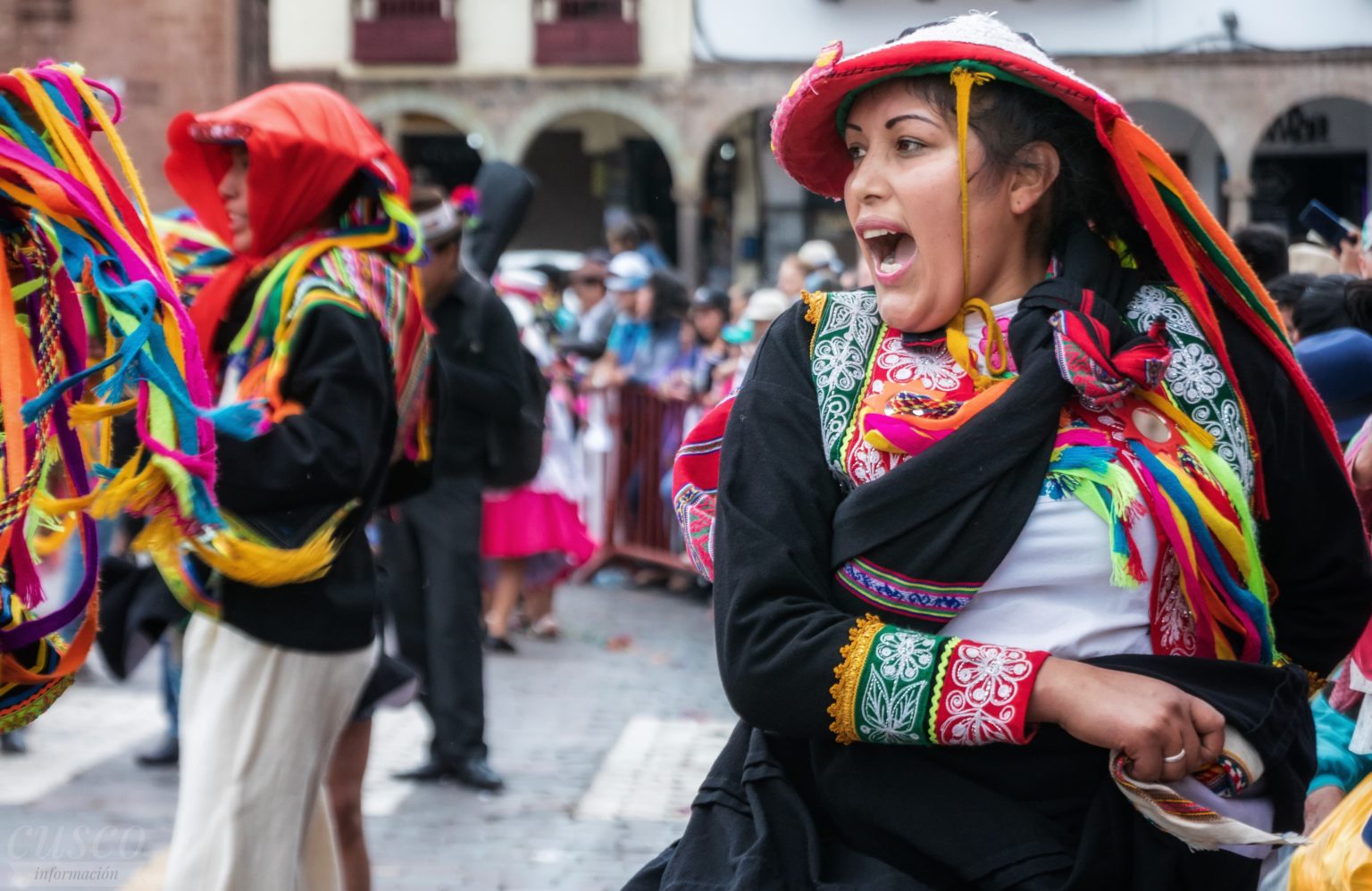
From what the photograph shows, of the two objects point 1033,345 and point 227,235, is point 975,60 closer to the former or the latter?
point 1033,345

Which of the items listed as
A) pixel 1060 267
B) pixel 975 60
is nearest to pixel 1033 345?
pixel 1060 267

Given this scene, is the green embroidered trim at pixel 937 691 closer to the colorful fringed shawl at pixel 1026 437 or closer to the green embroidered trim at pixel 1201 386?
the colorful fringed shawl at pixel 1026 437

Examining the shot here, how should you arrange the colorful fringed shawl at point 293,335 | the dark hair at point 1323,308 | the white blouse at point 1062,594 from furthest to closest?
the dark hair at point 1323,308 < the colorful fringed shawl at point 293,335 < the white blouse at point 1062,594

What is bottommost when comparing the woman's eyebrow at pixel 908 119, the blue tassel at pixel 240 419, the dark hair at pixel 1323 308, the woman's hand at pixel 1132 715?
the woman's hand at pixel 1132 715

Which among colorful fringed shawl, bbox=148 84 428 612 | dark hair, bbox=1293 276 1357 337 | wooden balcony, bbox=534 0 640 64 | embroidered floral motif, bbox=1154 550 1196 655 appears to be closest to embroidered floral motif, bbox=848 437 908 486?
embroidered floral motif, bbox=1154 550 1196 655

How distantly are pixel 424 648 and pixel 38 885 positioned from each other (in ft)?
6.07

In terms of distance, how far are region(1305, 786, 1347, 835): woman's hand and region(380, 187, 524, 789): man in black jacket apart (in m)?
3.51

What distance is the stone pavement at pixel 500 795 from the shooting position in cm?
538

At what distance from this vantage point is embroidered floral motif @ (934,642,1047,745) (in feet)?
6.85

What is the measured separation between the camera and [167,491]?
2.79 m

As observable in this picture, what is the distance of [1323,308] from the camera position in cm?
454

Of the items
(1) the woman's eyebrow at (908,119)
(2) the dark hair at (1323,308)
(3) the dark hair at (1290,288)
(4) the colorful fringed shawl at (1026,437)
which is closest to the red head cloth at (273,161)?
(4) the colorful fringed shawl at (1026,437)

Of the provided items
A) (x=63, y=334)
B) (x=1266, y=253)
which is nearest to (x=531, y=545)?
(x=1266, y=253)

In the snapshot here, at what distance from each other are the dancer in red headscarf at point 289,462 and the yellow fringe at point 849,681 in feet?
5.59
